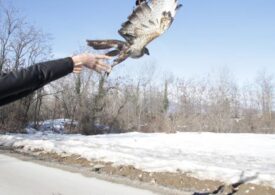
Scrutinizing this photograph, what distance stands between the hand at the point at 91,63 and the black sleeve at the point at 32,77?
4cm

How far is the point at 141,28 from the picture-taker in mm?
2318

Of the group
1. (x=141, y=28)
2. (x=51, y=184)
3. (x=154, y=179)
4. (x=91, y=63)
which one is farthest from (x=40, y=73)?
(x=154, y=179)

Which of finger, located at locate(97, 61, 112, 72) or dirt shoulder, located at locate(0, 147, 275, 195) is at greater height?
finger, located at locate(97, 61, 112, 72)

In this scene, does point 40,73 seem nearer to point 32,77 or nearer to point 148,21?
point 32,77

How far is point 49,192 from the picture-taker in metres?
9.23

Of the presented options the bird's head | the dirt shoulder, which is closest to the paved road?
the dirt shoulder

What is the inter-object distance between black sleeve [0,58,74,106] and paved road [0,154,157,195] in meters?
7.32

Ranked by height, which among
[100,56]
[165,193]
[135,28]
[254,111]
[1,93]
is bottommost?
[165,193]

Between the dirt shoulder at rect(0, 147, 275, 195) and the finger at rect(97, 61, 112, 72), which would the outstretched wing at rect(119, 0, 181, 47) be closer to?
the finger at rect(97, 61, 112, 72)

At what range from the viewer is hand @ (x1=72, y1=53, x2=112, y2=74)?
7.41ft

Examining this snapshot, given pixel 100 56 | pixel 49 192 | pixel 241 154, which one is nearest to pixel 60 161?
pixel 49 192

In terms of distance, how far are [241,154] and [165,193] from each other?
8.56 m

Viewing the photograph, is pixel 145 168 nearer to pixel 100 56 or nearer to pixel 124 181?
pixel 124 181

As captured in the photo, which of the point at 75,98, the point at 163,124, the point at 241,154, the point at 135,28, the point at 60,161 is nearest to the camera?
the point at 135,28
